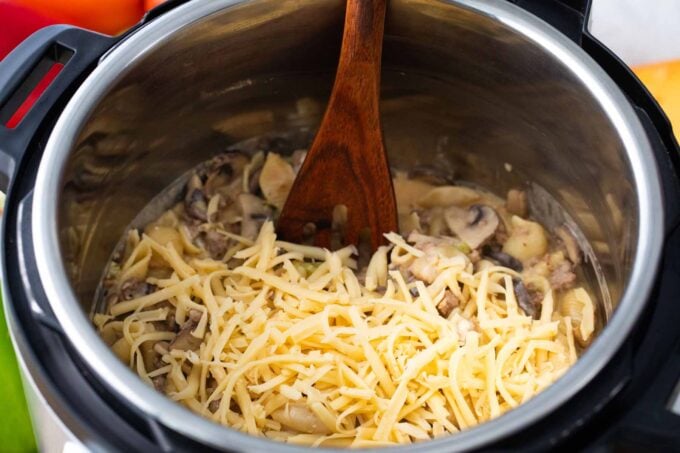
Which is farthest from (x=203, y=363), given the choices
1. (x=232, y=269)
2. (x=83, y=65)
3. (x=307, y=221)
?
(x=83, y=65)

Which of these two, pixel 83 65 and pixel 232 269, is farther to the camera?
pixel 232 269

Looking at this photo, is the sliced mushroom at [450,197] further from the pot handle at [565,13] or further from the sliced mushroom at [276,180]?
the pot handle at [565,13]

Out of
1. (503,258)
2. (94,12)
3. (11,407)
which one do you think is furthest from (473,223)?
(94,12)

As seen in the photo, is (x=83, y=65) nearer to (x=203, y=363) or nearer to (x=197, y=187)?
(x=197, y=187)

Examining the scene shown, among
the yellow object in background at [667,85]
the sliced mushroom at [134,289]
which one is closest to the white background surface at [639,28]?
the yellow object in background at [667,85]

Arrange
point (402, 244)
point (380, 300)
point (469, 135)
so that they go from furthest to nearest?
point (469, 135) < point (402, 244) < point (380, 300)

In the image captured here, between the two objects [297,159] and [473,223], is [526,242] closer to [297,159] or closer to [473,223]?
[473,223]

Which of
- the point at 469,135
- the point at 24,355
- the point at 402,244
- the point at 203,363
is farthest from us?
the point at 469,135
